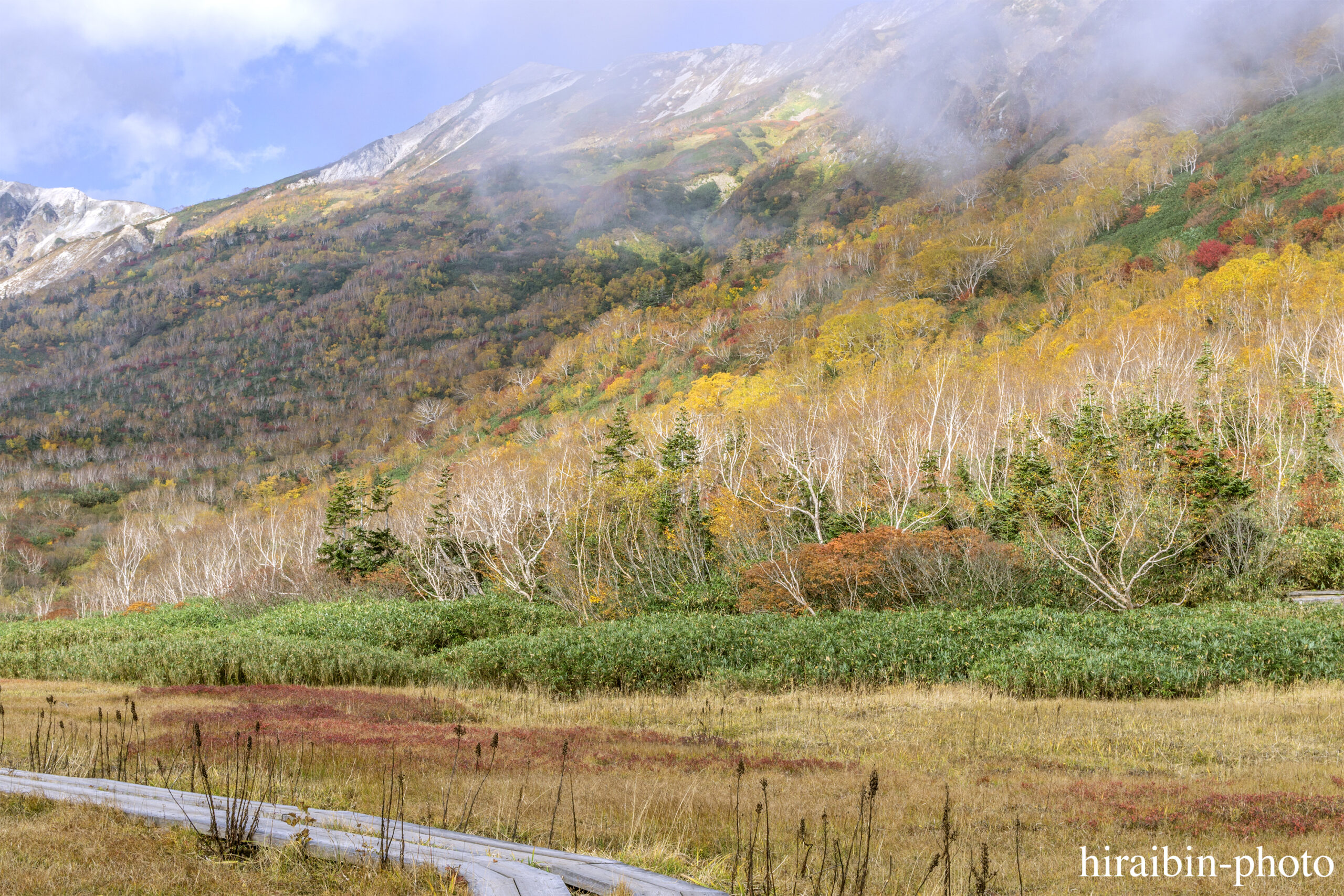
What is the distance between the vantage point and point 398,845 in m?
6.04

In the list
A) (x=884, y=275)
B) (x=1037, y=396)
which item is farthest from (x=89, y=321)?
(x=1037, y=396)

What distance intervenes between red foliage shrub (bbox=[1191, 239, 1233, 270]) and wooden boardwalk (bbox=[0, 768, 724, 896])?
79.0 metres

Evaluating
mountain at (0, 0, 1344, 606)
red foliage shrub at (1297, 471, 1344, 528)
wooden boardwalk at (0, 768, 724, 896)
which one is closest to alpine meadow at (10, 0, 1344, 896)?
wooden boardwalk at (0, 768, 724, 896)

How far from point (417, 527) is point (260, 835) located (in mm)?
49152

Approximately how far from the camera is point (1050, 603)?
26.4 metres

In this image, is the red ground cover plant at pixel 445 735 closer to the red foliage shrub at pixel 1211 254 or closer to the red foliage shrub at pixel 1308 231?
the red foliage shrub at pixel 1308 231

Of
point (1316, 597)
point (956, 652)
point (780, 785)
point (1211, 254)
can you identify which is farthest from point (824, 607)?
point (1211, 254)

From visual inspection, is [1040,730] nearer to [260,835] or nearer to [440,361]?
[260,835]

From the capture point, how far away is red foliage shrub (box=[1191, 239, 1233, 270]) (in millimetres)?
67438

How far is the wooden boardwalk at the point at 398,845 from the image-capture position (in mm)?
4953

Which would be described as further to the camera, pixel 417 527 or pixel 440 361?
pixel 440 361

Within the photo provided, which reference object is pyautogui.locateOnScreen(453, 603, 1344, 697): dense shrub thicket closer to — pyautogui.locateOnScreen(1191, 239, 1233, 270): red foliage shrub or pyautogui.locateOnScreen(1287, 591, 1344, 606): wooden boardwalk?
pyautogui.locateOnScreen(1287, 591, 1344, 606): wooden boardwalk

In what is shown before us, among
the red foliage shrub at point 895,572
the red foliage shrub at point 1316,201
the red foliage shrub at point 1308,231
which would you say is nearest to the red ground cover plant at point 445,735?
the red foliage shrub at point 895,572

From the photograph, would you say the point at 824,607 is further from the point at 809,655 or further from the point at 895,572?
the point at 809,655
